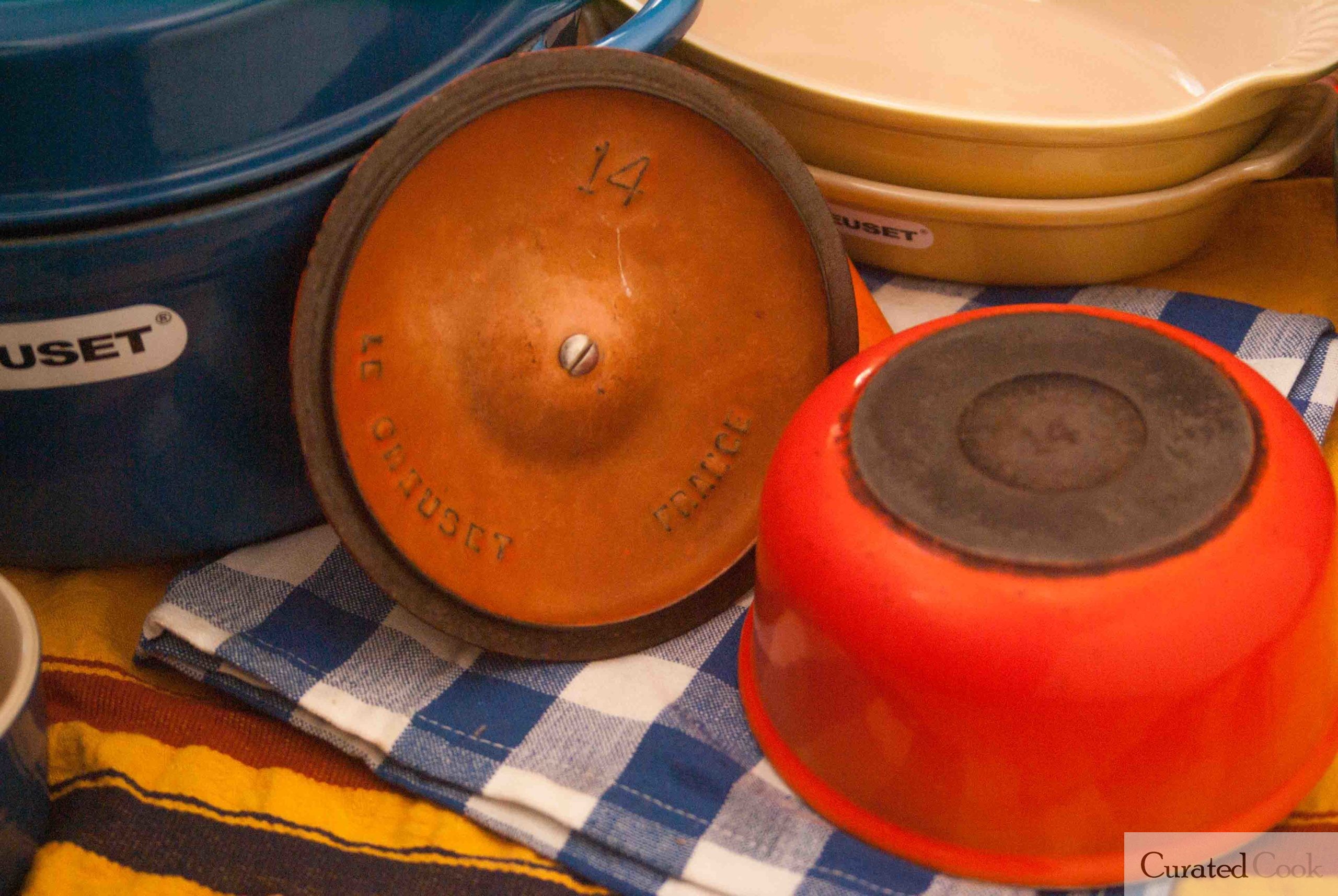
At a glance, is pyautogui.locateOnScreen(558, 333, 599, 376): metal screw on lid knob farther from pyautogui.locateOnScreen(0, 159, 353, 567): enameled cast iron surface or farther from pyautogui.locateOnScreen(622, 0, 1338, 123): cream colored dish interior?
pyautogui.locateOnScreen(622, 0, 1338, 123): cream colored dish interior

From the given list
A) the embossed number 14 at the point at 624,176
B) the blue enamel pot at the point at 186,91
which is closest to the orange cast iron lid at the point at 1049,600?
the embossed number 14 at the point at 624,176

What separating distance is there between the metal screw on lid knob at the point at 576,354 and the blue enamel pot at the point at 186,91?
0.14 metres

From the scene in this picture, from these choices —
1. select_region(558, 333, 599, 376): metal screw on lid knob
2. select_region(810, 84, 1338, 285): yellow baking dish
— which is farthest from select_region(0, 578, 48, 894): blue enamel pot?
select_region(810, 84, 1338, 285): yellow baking dish

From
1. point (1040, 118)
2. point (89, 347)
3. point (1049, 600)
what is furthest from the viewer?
point (1040, 118)

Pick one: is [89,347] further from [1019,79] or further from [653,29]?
[1019,79]

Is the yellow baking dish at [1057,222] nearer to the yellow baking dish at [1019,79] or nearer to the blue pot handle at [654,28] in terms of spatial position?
the yellow baking dish at [1019,79]

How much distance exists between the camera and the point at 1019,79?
100 cm

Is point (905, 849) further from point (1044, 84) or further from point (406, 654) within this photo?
point (1044, 84)

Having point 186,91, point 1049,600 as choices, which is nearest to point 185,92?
point 186,91

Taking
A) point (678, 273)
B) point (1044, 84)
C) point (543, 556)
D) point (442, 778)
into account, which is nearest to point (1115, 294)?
point (1044, 84)

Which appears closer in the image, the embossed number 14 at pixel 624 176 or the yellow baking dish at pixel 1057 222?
the embossed number 14 at pixel 624 176

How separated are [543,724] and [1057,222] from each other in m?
0.48

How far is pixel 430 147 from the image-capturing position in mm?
630

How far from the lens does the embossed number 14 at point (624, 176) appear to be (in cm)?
68
